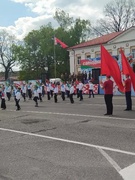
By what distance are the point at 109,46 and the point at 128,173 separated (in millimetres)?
51502

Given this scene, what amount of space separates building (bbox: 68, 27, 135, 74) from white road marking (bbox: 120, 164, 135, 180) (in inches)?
1672

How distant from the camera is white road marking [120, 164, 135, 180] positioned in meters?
5.33

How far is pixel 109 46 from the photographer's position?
182 ft

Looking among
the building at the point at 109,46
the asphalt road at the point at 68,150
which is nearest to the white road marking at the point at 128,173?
the asphalt road at the point at 68,150

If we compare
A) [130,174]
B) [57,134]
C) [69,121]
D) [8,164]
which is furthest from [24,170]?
[69,121]

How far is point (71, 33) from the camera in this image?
72000 mm

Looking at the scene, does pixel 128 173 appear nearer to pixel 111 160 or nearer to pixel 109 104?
pixel 111 160

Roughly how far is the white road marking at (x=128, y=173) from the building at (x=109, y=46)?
42.5 meters

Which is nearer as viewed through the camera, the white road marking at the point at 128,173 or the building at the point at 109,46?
the white road marking at the point at 128,173

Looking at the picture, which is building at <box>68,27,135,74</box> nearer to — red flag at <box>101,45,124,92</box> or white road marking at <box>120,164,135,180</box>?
red flag at <box>101,45,124,92</box>

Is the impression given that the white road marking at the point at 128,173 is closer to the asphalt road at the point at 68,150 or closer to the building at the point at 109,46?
the asphalt road at the point at 68,150

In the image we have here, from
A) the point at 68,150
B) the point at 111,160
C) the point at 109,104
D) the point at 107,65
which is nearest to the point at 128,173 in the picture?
the point at 111,160

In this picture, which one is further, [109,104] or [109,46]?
[109,46]

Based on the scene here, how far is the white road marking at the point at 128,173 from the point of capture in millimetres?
5329
